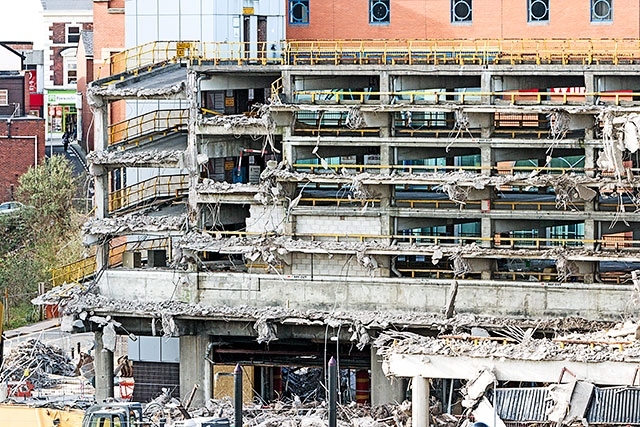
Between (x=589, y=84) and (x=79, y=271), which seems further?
(x=79, y=271)

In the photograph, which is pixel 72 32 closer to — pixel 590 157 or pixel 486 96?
pixel 486 96

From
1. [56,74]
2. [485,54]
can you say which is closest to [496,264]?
[485,54]

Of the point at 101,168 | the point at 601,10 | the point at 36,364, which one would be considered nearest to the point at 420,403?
the point at 101,168

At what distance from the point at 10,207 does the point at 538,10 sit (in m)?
44.8

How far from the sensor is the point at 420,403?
56562mm

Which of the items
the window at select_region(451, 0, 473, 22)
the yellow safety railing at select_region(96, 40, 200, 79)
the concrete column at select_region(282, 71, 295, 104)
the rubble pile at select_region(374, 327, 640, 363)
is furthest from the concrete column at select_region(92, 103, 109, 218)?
the rubble pile at select_region(374, 327, 640, 363)

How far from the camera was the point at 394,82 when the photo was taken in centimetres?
7219

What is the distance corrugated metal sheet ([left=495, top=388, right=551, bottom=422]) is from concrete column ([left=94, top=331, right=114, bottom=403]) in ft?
74.1

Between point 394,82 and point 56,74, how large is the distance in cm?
7906

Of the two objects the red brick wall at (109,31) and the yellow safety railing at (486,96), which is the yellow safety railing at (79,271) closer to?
the red brick wall at (109,31)

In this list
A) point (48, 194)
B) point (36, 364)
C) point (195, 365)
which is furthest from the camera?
point (48, 194)

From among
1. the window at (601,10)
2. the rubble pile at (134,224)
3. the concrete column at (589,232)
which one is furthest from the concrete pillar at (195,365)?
the window at (601,10)

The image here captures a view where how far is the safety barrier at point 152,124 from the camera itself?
75.4m

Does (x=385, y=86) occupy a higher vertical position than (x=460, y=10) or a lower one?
lower
